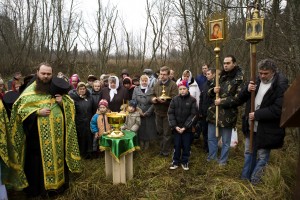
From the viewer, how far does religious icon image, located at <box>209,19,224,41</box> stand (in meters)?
4.51

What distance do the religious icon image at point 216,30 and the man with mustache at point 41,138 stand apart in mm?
2685

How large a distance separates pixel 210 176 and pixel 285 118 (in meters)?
2.97

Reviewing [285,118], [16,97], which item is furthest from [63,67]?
[285,118]

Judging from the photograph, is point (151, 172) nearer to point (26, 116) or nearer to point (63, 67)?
point (26, 116)

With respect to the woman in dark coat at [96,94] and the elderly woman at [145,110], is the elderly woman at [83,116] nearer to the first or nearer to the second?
the woman in dark coat at [96,94]

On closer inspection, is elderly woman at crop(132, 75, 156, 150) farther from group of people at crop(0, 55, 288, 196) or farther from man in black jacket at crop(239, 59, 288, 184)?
man in black jacket at crop(239, 59, 288, 184)

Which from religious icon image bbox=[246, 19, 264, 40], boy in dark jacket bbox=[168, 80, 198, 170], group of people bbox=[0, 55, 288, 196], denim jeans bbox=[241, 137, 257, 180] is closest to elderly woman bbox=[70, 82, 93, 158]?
group of people bbox=[0, 55, 288, 196]

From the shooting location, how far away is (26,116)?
12.0 ft

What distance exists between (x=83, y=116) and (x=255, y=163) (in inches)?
131

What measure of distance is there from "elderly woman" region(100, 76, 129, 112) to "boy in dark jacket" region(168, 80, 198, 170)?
1316 millimetres

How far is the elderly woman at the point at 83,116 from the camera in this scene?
5.34m

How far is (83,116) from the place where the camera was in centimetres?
537

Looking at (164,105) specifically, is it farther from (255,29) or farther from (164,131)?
(255,29)

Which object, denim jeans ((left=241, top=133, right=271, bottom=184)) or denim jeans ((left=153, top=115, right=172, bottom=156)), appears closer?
denim jeans ((left=241, top=133, right=271, bottom=184))
